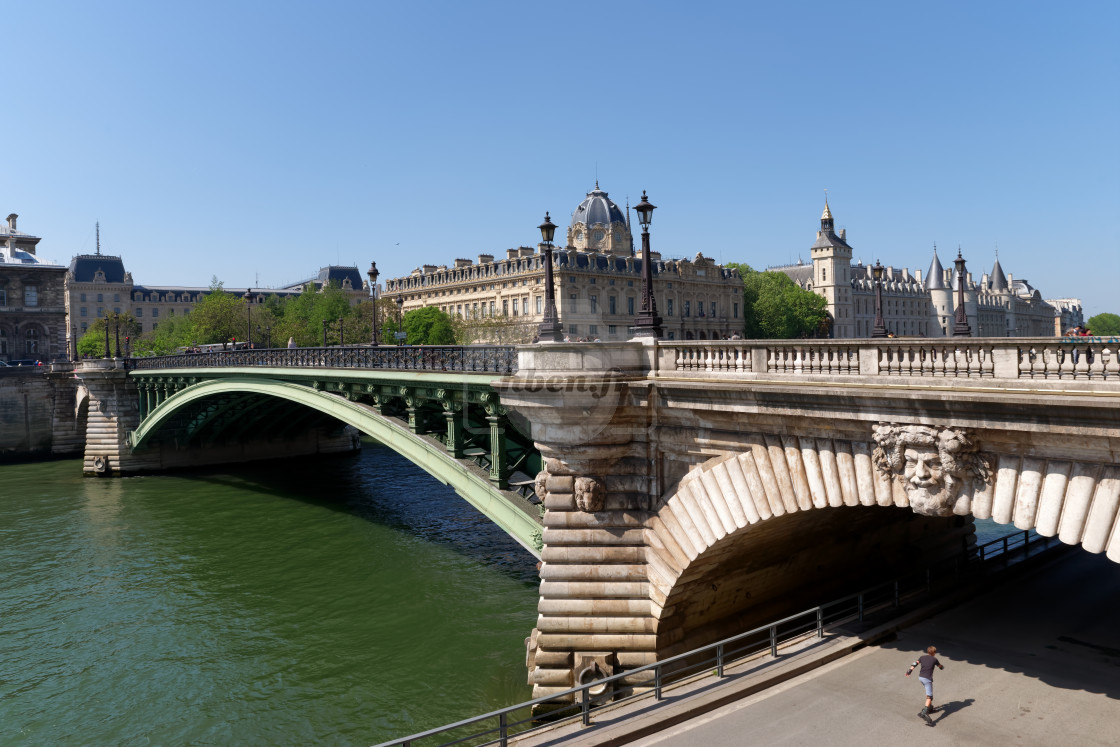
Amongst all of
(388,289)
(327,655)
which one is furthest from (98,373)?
(388,289)

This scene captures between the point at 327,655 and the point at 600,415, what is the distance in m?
10.5

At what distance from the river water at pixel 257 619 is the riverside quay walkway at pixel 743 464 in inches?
130

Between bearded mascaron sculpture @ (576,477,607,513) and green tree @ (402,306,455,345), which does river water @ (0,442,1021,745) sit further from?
green tree @ (402,306,455,345)

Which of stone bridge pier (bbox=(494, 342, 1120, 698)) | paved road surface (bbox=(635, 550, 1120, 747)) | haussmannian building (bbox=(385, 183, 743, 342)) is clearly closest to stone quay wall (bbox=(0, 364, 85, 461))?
haussmannian building (bbox=(385, 183, 743, 342))

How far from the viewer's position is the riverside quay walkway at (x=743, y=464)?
9.55 m

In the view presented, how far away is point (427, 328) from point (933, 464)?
73352mm

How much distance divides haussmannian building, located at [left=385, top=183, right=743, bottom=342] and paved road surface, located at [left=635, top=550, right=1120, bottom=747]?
66.9 metres

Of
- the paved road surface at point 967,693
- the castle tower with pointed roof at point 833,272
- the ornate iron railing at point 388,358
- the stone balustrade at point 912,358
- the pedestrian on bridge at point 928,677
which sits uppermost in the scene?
the castle tower with pointed roof at point 833,272

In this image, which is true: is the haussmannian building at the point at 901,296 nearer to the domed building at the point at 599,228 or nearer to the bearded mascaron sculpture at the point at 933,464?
the domed building at the point at 599,228

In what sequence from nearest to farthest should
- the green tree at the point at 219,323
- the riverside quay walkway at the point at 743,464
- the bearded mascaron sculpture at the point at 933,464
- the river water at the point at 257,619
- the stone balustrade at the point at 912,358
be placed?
the stone balustrade at the point at 912,358, the riverside quay walkway at the point at 743,464, the bearded mascaron sculpture at the point at 933,464, the river water at the point at 257,619, the green tree at the point at 219,323

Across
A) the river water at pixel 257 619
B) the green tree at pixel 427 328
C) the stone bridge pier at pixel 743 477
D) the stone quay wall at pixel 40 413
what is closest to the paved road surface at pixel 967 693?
the stone bridge pier at pixel 743 477

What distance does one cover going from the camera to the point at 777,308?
111812mm

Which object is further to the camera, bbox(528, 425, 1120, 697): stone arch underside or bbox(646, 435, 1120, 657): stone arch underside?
bbox(528, 425, 1120, 697): stone arch underside

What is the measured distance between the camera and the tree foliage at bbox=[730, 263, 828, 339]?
367 feet
